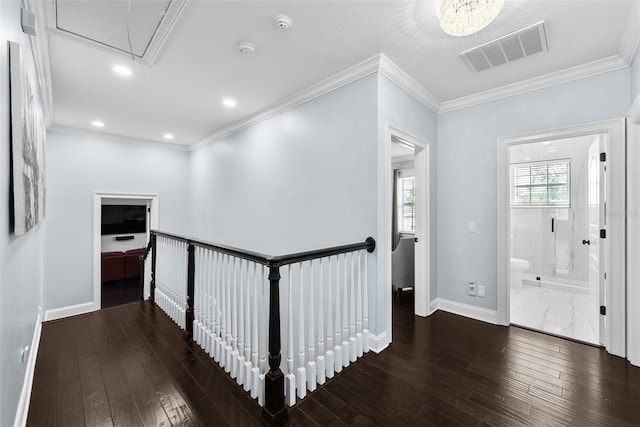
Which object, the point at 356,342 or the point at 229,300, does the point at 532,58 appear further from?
the point at 229,300

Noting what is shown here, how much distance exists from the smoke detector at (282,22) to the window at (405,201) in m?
4.86

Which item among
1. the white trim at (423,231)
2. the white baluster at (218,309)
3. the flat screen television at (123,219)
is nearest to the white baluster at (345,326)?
the white baluster at (218,309)

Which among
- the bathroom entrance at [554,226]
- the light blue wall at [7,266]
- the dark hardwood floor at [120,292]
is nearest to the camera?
the light blue wall at [7,266]

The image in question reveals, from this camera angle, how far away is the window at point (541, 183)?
4.82 m

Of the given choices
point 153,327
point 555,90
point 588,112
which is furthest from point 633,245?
point 153,327

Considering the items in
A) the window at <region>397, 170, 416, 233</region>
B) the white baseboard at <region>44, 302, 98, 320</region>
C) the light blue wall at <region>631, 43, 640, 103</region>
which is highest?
the light blue wall at <region>631, 43, 640, 103</region>

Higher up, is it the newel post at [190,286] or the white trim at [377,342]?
the newel post at [190,286]

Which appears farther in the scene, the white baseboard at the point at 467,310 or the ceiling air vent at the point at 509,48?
the white baseboard at the point at 467,310

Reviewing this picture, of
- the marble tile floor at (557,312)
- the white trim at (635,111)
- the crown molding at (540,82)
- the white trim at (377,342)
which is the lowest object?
the marble tile floor at (557,312)

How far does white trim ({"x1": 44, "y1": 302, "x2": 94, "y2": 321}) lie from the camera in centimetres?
426

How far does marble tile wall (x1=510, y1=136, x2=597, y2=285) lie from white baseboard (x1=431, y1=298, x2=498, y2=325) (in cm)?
288

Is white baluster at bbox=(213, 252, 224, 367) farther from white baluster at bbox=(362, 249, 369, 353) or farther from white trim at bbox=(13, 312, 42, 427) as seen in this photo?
white baluster at bbox=(362, 249, 369, 353)

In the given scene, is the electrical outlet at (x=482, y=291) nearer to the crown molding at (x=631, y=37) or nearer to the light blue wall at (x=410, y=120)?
the light blue wall at (x=410, y=120)

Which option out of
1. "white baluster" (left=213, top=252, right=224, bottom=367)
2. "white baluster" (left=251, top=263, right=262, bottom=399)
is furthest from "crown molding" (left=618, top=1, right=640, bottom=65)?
"white baluster" (left=213, top=252, right=224, bottom=367)
